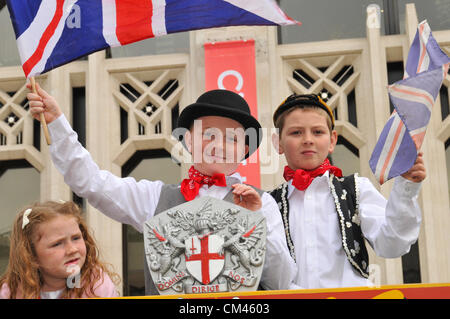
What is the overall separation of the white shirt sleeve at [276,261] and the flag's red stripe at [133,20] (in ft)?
3.58

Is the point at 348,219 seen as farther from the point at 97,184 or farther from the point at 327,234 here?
the point at 97,184

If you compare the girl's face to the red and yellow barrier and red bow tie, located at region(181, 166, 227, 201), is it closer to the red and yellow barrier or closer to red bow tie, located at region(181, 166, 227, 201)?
red bow tie, located at region(181, 166, 227, 201)

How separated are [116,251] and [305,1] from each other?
3349 millimetres

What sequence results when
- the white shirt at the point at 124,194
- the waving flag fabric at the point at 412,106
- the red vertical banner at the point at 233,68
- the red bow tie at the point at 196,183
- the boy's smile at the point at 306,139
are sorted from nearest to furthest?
1. the waving flag fabric at the point at 412,106
2. the white shirt at the point at 124,194
3. the red bow tie at the point at 196,183
4. the boy's smile at the point at 306,139
5. the red vertical banner at the point at 233,68

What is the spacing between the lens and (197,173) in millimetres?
2719

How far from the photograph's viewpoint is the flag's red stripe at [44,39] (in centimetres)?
280

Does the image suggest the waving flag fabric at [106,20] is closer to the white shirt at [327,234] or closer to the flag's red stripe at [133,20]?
the flag's red stripe at [133,20]

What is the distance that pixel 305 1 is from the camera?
24.2ft

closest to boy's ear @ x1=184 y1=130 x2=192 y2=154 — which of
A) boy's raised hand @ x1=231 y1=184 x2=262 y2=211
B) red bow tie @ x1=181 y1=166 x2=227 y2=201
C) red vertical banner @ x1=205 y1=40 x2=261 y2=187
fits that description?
red bow tie @ x1=181 y1=166 x2=227 y2=201

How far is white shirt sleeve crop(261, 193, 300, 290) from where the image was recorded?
2451 mm

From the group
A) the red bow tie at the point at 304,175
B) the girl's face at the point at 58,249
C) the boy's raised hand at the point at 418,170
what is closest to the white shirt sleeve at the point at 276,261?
the red bow tie at the point at 304,175

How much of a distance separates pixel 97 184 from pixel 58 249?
0.96 feet

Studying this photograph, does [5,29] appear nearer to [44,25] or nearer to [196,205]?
[44,25]

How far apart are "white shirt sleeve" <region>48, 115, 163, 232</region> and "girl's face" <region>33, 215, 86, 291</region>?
15 centimetres
